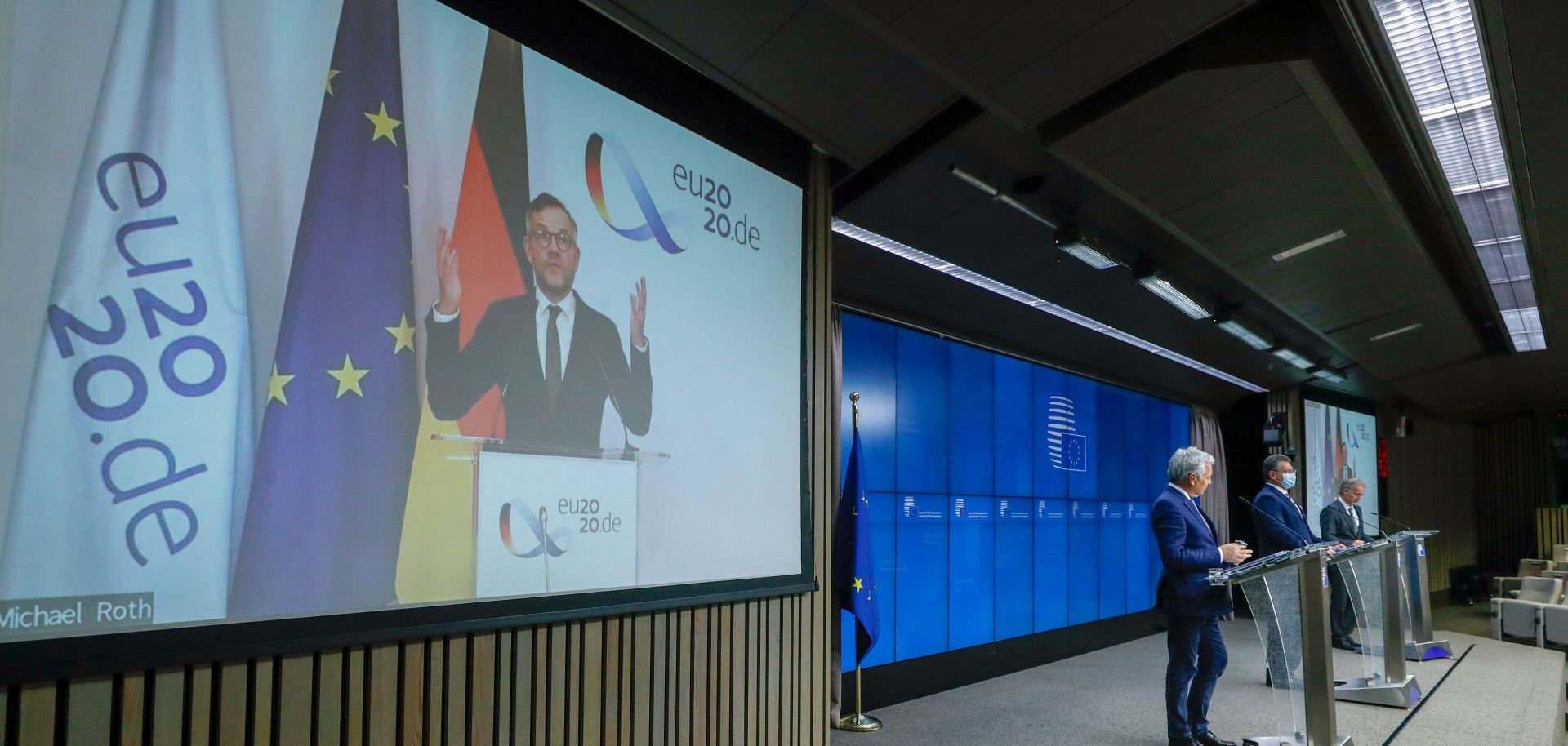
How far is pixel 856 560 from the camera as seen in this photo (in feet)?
18.1

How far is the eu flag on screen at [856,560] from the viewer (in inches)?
216

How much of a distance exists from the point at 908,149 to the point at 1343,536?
5833mm

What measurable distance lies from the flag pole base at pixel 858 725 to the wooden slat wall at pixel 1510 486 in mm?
17431

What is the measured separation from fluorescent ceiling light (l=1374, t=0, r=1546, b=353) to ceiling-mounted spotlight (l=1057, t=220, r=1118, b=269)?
5.79 ft

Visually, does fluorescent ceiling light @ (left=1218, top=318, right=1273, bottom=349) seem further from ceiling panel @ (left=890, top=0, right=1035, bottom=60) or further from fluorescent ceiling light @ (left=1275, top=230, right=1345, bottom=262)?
ceiling panel @ (left=890, top=0, right=1035, bottom=60)

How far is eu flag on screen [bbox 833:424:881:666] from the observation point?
548 centimetres

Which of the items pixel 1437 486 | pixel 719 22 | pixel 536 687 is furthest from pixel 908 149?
pixel 1437 486

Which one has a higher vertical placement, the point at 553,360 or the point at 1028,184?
the point at 1028,184

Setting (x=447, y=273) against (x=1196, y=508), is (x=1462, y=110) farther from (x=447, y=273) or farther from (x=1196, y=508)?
(x=447, y=273)

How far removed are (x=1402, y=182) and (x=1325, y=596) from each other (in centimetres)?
267

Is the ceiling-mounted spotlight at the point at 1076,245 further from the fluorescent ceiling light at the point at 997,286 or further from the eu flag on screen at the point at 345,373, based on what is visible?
the eu flag on screen at the point at 345,373

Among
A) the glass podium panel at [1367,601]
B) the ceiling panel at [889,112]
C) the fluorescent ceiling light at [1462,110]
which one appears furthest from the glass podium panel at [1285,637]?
the ceiling panel at [889,112]

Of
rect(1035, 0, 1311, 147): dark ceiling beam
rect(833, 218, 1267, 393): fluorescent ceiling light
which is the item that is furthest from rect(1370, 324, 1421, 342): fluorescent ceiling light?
rect(1035, 0, 1311, 147): dark ceiling beam

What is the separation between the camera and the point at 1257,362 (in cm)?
1049
